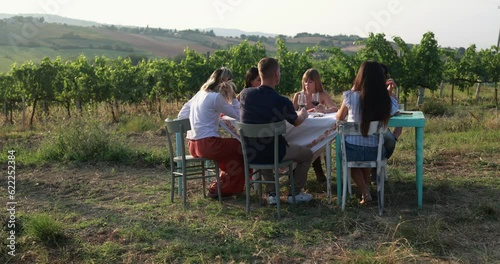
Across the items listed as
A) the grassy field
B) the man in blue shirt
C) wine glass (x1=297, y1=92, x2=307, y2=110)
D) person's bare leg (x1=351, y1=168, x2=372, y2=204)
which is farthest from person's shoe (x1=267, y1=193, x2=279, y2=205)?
wine glass (x1=297, y1=92, x2=307, y2=110)

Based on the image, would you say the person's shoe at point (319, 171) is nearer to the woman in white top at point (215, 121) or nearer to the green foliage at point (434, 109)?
the woman in white top at point (215, 121)

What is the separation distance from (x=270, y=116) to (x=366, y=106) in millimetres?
867

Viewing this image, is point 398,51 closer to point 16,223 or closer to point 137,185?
point 137,185

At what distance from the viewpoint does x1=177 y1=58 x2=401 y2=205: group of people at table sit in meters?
4.89

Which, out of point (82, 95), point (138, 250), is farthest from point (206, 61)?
point (138, 250)

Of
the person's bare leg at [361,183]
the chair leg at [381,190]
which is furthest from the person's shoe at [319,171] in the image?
the chair leg at [381,190]

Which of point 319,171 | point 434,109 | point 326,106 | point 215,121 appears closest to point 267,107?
point 215,121

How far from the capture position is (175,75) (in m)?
15.9

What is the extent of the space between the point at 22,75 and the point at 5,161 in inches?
285

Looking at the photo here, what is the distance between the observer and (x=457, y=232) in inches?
174

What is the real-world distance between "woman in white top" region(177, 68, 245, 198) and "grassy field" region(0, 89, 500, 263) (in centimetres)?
50

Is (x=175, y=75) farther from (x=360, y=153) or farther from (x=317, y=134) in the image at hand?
(x=360, y=153)

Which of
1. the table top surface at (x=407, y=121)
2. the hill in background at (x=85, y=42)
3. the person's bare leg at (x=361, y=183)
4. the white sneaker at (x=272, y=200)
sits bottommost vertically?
the white sneaker at (x=272, y=200)

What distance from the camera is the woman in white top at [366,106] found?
191 inches
